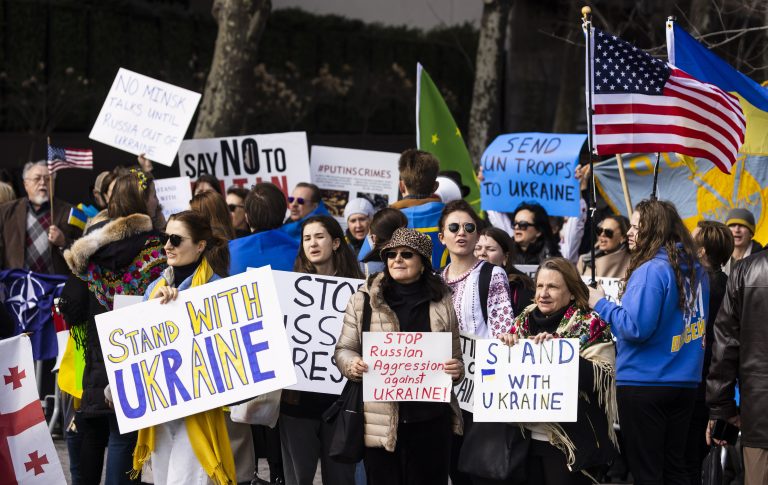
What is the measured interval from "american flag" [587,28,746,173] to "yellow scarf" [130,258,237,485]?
2879 millimetres

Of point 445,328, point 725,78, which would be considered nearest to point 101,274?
point 445,328

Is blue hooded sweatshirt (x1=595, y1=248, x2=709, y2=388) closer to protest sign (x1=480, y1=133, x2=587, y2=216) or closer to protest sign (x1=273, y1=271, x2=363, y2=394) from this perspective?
protest sign (x1=273, y1=271, x2=363, y2=394)

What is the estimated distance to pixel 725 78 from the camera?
891 centimetres

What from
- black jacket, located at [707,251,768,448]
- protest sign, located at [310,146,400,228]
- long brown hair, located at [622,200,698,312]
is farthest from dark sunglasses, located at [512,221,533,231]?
black jacket, located at [707,251,768,448]

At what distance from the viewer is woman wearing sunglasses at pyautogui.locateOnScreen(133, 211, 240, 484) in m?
6.39

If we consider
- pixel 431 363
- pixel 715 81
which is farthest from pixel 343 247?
pixel 715 81

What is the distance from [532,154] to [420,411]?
18.8 ft

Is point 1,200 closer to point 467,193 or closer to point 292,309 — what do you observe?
point 467,193

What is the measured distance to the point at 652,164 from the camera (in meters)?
11.5

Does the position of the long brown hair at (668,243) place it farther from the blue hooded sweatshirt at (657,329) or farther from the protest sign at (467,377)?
the protest sign at (467,377)

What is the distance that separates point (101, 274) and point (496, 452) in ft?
8.46

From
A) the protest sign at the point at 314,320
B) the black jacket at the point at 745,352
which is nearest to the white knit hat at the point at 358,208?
the protest sign at the point at 314,320

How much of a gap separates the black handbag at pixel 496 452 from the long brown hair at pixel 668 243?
4.41 feet

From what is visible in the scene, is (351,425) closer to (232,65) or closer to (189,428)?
(189,428)
